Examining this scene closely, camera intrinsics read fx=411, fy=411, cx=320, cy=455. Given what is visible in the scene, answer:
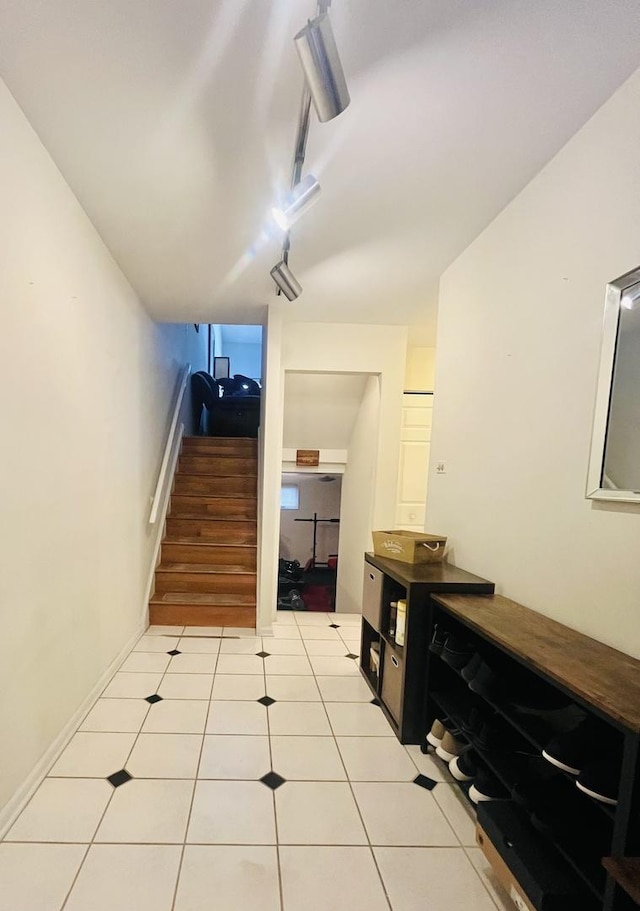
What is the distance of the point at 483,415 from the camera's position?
217 cm

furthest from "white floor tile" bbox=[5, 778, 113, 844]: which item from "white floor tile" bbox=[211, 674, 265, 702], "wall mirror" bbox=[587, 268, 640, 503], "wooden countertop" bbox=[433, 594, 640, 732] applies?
"wall mirror" bbox=[587, 268, 640, 503]

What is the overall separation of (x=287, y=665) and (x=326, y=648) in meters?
0.44

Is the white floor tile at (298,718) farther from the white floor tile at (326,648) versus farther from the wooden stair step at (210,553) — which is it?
the wooden stair step at (210,553)

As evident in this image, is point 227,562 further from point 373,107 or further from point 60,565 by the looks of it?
point 373,107

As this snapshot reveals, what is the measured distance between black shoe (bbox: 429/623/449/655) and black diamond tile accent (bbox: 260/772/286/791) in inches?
34.5

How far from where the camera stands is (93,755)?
1.92 meters

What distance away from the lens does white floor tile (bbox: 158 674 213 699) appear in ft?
8.09

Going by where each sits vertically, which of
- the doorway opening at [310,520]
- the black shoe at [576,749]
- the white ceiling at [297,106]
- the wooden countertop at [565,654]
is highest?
the white ceiling at [297,106]

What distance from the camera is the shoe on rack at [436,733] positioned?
1913 mm

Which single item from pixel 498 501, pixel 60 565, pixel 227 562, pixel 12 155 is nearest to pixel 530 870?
pixel 498 501

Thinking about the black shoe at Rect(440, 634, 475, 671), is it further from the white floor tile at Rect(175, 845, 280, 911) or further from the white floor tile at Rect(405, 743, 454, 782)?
the white floor tile at Rect(175, 845, 280, 911)

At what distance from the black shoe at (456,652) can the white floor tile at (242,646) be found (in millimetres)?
1805

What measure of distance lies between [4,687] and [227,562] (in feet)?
8.26

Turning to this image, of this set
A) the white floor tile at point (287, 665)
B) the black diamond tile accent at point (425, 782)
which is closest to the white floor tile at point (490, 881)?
the black diamond tile accent at point (425, 782)
